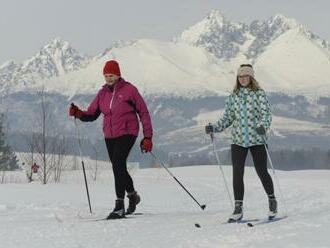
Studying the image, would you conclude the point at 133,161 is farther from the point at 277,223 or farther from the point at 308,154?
the point at 308,154

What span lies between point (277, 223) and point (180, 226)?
1033 mm

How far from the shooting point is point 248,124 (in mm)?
7605

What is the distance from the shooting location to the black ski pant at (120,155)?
8.32m

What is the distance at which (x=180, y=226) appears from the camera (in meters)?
7.05

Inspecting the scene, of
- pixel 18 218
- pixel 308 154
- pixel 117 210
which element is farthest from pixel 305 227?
pixel 308 154

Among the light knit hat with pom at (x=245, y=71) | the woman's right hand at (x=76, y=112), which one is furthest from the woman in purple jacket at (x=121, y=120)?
the light knit hat with pom at (x=245, y=71)

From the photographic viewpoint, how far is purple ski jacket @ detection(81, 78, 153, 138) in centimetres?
831

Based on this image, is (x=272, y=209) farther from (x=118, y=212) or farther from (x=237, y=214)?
(x=118, y=212)

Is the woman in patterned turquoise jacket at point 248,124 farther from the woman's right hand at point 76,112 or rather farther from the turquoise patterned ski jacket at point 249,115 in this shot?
the woman's right hand at point 76,112

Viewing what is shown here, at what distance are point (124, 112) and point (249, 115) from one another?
64.6 inches

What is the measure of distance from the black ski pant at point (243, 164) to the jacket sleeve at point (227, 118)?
0.30 metres

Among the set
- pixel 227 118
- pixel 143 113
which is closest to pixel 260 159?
pixel 227 118

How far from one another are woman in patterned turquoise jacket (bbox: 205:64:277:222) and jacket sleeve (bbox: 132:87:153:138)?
3.69 ft

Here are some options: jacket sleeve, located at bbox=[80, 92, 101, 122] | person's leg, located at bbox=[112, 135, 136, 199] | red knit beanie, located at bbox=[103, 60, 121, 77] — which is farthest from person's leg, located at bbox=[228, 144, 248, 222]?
jacket sleeve, located at bbox=[80, 92, 101, 122]
